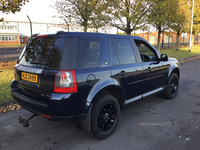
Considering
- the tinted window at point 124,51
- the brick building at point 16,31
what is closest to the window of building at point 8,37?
the brick building at point 16,31

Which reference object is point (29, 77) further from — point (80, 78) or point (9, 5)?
point (9, 5)

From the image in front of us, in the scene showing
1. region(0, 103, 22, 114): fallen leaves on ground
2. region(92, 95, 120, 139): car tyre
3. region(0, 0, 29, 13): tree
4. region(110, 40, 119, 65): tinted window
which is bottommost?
region(0, 103, 22, 114): fallen leaves on ground

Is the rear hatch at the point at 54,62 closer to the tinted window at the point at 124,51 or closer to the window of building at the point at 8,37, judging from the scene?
the tinted window at the point at 124,51

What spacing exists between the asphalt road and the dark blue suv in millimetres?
320

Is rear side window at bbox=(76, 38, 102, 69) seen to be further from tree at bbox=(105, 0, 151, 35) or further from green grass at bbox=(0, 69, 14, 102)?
tree at bbox=(105, 0, 151, 35)

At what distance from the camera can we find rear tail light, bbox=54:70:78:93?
2.50 metres

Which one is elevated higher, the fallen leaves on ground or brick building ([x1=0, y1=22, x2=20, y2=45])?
brick building ([x1=0, y1=22, x2=20, y2=45])

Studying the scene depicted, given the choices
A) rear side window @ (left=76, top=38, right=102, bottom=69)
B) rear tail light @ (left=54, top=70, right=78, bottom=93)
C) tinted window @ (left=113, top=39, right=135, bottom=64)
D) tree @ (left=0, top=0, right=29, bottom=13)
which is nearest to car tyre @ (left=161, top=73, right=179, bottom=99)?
tinted window @ (left=113, top=39, right=135, bottom=64)

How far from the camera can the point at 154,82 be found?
4.24 metres

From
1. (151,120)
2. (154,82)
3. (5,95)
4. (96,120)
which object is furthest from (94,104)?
(5,95)

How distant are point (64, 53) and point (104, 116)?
53.1 inches

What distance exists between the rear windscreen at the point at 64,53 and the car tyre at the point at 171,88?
2.86m

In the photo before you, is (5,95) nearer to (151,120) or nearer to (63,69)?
(63,69)

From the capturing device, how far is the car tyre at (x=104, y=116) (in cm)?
284
